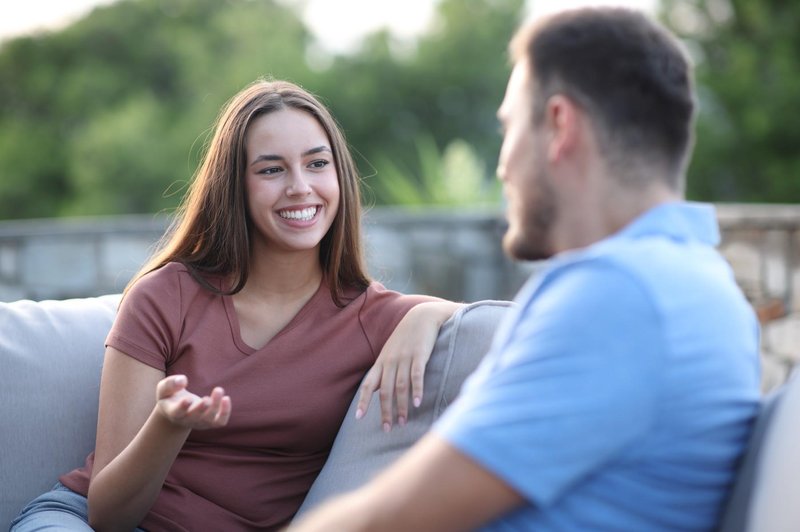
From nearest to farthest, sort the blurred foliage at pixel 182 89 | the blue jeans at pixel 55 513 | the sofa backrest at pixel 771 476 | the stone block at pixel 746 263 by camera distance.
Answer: the sofa backrest at pixel 771 476 < the blue jeans at pixel 55 513 < the stone block at pixel 746 263 < the blurred foliage at pixel 182 89

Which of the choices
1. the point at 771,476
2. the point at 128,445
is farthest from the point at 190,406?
the point at 771,476

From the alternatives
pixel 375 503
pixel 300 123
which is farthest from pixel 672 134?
pixel 300 123

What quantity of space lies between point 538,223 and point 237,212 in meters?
1.17

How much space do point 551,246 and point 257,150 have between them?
1158mm

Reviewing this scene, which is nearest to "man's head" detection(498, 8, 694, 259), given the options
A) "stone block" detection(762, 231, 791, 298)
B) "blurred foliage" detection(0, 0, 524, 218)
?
"stone block" detection(762, 231, 791, 298)

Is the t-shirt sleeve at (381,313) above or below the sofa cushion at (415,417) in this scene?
above

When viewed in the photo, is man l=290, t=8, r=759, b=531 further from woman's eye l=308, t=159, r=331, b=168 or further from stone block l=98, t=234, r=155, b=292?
stone block l=98, t=234, r=155, b=292

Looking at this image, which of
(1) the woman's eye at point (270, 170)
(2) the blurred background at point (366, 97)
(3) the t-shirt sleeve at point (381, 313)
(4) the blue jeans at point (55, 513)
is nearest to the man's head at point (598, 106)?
(3) the t-shirt sleeve at point (381, 313)

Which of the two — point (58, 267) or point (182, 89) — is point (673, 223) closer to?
point (58, 267)

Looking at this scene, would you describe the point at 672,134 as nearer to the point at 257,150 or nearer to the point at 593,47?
the point at 593,47

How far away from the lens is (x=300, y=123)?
2.40 m

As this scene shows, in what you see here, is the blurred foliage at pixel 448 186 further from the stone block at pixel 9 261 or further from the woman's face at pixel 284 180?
the woman's face at pixel 284 180

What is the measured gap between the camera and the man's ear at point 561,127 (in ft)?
4.30

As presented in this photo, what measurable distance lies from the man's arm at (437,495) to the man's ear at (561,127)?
1.38 ft
